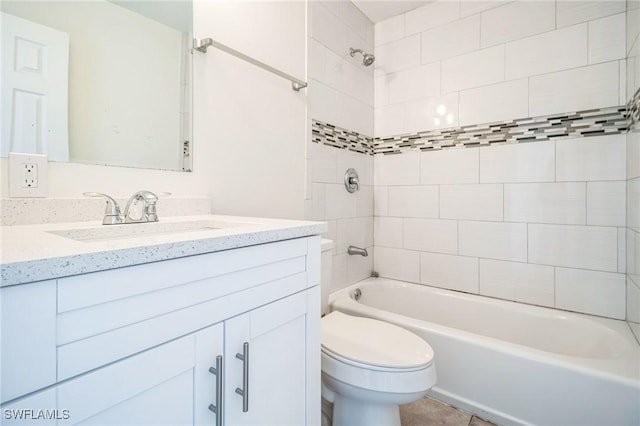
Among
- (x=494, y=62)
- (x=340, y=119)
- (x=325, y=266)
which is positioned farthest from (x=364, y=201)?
(x=494, y=62)

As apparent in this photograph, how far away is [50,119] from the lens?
0.93 meters

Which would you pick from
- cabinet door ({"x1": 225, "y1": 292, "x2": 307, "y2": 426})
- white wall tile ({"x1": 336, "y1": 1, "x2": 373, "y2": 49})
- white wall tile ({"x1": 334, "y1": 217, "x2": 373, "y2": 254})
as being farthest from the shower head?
cabinet door ({"x1": 225, "y1": 292, "x2": 307, "y2": 426})

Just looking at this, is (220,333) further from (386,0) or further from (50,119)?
(386,0)

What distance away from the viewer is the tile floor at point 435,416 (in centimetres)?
144

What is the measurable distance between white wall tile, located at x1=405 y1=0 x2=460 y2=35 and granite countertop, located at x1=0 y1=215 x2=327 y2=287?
6.47 ft

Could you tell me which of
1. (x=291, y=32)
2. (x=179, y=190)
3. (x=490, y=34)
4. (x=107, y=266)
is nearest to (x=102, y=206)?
(x=179, y=190)

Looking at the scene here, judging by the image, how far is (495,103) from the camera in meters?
1.95

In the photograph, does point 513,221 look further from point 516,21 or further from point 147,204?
point 147,204

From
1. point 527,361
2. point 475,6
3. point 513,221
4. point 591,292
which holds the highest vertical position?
point 475,6

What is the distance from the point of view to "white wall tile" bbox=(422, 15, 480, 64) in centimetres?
203

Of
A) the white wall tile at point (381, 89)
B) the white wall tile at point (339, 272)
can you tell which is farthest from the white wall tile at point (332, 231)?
the white wall tile at point (381, 89)

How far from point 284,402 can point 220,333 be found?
33 cm

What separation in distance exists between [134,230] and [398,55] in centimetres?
216

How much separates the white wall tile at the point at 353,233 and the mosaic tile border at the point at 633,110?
1.50 meters
